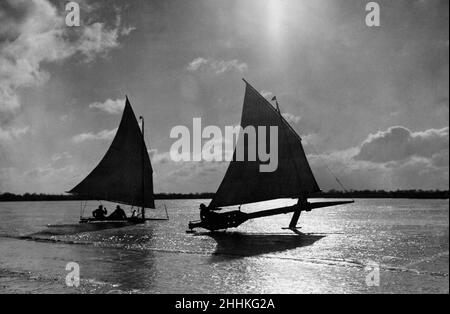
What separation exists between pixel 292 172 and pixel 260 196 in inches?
137

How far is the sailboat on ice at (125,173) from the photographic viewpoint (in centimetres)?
5409

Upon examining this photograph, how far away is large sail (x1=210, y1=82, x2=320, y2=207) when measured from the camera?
129ft

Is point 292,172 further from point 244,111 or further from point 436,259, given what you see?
point 436,259

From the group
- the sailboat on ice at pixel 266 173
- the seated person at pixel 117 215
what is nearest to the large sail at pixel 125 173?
the seated person at pixel 117 215

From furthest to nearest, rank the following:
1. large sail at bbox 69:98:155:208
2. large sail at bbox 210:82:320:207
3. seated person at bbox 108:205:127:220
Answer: seated person at bbox 108:205:127:220 → large sail at bbox 69:98:155:208 → large sail at bbox 210:82:320:207

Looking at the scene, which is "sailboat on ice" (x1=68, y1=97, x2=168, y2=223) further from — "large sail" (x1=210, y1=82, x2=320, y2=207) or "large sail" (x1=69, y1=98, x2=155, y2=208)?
"large sail" (x1=210, y1=82, x2=320, y2=207)

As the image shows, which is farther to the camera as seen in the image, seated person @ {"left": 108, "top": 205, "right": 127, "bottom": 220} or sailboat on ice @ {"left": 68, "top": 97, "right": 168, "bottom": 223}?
seated person @ {"left": 108, "top": 205, "right": 127, "bottom": 220}

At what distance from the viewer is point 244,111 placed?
1577 inches

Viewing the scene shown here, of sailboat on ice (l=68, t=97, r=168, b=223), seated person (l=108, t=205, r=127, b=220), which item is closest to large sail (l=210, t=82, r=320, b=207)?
sailboat on ice (l=68, t=97, r=168, b=223)

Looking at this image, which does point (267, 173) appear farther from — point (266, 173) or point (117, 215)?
point (117, 215)

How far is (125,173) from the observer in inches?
2147

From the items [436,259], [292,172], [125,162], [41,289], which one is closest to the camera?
[41,289]

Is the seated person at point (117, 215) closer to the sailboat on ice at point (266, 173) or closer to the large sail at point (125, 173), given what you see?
the large sail at point (125, 173)
